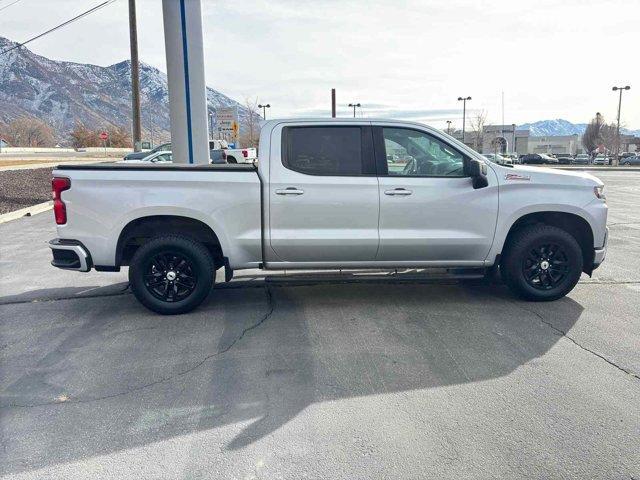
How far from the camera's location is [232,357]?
13.2 ft

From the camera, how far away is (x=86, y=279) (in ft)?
21.4

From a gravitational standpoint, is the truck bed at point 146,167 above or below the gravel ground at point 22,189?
above

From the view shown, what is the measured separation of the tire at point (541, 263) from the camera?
17.1 feet

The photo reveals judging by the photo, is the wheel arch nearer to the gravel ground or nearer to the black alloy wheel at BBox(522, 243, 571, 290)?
the black alloy wheel at BBox(522, 243, 571, 290)

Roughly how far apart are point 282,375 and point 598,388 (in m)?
2.33

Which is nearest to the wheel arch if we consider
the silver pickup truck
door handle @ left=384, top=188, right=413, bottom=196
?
the silver pickup truck

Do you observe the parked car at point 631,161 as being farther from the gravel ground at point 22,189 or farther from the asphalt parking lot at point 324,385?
the asphalt parking lot at point 324,385

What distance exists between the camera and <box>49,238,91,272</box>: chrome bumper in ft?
15.8

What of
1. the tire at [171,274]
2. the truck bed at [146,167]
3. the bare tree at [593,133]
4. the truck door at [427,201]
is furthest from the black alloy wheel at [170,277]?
the bare tree at [593,133]

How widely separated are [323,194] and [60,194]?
2.63m

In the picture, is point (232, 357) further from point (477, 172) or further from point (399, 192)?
point (477, 172)

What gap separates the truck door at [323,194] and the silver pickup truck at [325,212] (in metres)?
0.01

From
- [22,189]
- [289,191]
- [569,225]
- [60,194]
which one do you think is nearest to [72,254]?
[60,194]

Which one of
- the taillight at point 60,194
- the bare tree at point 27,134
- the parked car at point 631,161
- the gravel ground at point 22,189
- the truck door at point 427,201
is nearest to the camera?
the taillight at point 60,194
